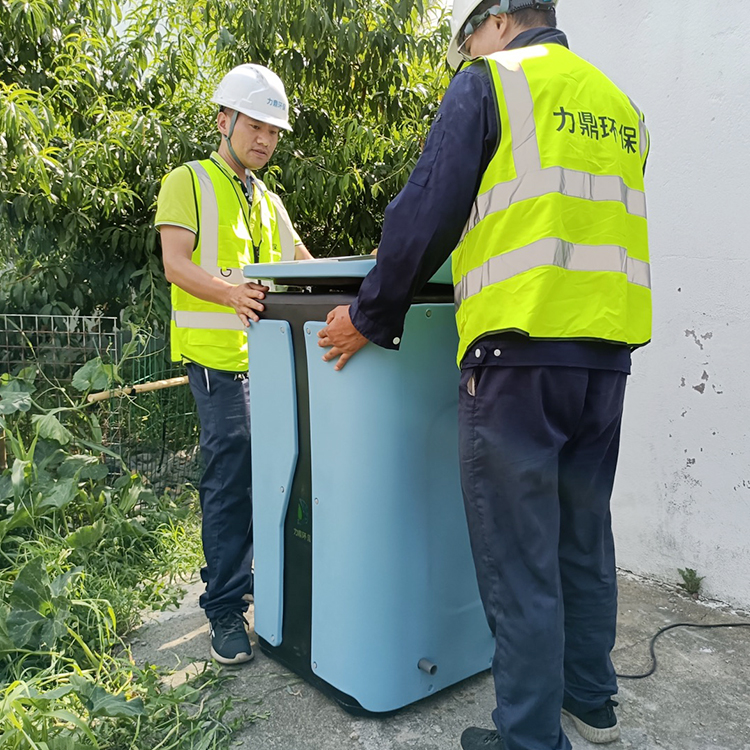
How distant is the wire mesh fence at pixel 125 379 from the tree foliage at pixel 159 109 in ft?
1.21

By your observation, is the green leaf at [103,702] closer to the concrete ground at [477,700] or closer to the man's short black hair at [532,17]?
the concrete ground at [477,700]

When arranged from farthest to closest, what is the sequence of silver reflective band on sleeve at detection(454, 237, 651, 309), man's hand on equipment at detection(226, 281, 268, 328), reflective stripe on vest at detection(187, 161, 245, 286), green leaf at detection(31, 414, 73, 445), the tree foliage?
1. the tree foliage
2. green leaf at detection(31, 414, 73, 445)
3. reflective stripe on vest at detection(187, 161, 245, 286)
4. man's hand on equipment at detection(226, 281, 268, 328)
5. silver reflective band on sleeve at detection(454, 237, 651, 309)

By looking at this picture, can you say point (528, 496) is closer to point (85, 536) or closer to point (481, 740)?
point (481, 740)

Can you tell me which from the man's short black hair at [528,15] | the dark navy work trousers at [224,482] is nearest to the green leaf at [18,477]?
the dark navy work trousers at [224,482]

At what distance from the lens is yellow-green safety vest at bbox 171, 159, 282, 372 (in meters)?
2.25

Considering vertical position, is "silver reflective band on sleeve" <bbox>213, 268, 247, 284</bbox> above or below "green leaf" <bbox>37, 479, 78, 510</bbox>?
above

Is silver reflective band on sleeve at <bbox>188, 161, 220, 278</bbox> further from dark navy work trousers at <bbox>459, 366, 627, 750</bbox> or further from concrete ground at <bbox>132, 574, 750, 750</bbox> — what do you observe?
concrete ground at <bbox>132, 574, 750, 750</bbox>

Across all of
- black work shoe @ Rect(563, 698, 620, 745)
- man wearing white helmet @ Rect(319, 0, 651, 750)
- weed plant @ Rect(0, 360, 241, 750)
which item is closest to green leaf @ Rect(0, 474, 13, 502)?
weed plant @ Rect(0, 360, 241, 750)

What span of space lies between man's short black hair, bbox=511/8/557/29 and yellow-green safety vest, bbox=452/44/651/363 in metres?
0.10

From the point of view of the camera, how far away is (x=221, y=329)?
2.26 metres

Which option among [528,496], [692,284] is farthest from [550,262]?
[692,284]

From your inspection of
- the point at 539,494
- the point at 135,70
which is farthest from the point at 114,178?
the point at 539,494

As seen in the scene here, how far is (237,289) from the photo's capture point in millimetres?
2055

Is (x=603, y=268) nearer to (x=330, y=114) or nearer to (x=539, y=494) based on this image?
(x=539, y=494)
